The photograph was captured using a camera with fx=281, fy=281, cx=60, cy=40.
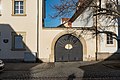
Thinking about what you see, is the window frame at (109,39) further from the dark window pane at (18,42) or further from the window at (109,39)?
the dark window pane at (18,42)

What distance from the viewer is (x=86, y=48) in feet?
96.7

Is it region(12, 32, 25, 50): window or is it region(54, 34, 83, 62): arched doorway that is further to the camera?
region(54, 34, 83, 62): arched doorway

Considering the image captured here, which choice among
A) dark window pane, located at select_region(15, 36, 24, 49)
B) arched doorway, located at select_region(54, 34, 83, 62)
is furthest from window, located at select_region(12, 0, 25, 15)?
arched doorway, located at select_region(54, 34, 83, 62)

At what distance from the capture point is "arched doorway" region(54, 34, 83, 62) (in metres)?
29.8

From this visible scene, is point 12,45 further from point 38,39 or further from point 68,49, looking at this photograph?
point 68,49

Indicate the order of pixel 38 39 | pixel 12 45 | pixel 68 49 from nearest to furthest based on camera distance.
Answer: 1. pixel 12 45
2. pixel 38 39
3. pixel 68 49

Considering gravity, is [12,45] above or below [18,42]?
below

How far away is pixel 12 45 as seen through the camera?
28.9 m

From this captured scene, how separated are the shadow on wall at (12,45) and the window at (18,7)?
172 centimetres

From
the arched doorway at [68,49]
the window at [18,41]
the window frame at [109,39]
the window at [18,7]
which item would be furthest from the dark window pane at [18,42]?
the window frame at [109,39]

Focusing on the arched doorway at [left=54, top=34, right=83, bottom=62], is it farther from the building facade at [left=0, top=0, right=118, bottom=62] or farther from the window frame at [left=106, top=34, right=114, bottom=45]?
the window frame at [left=106, top=34, right=114, bottom=45]

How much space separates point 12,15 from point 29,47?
3763mm

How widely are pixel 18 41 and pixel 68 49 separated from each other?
5.36 m

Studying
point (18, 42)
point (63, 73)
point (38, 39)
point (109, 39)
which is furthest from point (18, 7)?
point (63, 73)
